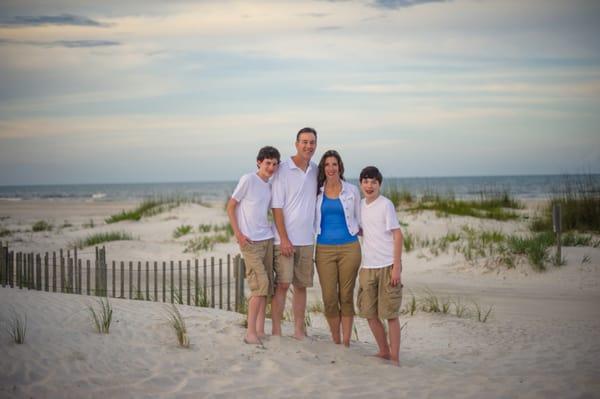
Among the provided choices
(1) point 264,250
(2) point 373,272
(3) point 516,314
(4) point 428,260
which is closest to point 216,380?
(1) point 264,250

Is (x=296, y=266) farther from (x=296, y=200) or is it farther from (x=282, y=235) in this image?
(x=296, y=200)

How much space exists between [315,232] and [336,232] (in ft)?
0.84

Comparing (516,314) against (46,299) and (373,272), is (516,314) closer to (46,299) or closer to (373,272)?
(373,272)

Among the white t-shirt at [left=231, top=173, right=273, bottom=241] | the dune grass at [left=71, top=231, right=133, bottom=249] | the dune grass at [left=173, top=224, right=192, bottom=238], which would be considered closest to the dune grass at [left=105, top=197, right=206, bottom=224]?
the dune grass at [left=173, top=224, right=192, bottom=238]

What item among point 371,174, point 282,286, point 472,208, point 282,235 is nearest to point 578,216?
point 472,208

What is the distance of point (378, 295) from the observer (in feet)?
20.2

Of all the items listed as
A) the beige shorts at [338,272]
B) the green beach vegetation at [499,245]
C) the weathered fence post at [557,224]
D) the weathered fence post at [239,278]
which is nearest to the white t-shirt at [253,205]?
the beige shorts at [338,272]

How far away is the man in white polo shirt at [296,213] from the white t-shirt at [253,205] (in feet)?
0.33

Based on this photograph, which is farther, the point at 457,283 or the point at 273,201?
the point at 457,283

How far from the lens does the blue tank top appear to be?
6.21 meters

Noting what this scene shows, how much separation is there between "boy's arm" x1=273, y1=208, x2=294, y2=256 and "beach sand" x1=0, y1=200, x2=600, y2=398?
99 cm

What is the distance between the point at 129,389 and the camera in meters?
5.27

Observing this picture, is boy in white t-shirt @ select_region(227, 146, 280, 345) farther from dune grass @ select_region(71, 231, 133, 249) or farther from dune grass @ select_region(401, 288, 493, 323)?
dune grass @ select_region(71, 231, 133, 249)

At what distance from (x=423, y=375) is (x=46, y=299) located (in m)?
4.73
